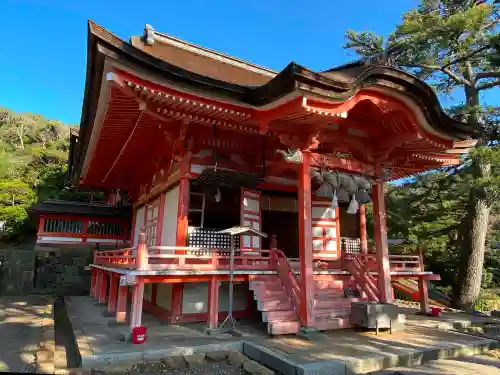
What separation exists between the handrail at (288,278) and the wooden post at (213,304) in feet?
5.30

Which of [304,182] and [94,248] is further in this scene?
[94,248]

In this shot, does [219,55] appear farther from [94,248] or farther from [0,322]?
[94,248]

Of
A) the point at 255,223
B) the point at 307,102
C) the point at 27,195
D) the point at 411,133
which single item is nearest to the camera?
the point at 307,102

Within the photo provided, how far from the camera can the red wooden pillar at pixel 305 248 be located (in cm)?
720

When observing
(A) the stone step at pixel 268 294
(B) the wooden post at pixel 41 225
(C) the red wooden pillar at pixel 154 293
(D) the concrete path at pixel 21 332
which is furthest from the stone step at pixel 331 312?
(B) the wooden post at pixel 41 225

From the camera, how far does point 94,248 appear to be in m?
18.8

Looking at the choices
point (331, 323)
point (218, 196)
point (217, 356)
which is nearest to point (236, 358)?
point (217, 356)

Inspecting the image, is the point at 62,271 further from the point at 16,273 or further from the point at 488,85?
the point at 488,85

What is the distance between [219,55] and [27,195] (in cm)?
2075

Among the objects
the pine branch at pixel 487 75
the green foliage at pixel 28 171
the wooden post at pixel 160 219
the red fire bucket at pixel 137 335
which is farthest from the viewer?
the green foliage at pixel 28 171

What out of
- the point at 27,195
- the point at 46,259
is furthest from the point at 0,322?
the point at 27,195

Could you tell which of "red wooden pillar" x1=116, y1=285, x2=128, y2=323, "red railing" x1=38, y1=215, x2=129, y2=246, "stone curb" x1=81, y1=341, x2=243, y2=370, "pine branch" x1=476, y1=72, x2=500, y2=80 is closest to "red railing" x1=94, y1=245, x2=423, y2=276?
"red wooden pillar" x1=116, y1=285, x2=128, y2=323

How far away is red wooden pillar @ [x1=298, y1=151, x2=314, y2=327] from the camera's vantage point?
720cm

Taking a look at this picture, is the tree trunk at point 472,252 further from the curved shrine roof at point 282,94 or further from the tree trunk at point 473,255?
the curved shrine roof at point 282,94
